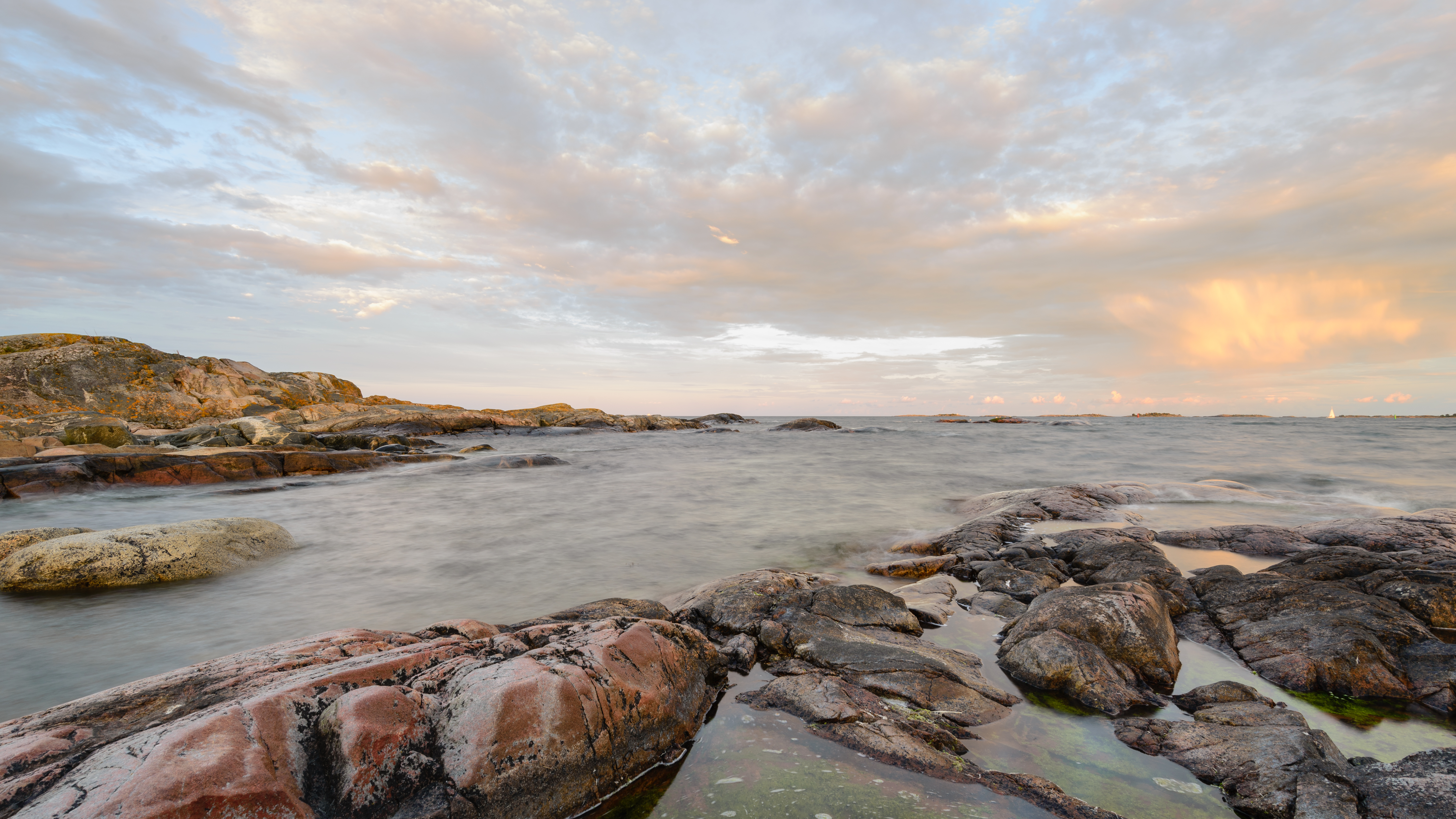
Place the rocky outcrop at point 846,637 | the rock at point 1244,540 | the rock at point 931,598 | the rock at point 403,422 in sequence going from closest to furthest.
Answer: the rocky outcrop at point 846,637, the rock at point 931,598, the rock at point 1244,540, the rock at point 403,422

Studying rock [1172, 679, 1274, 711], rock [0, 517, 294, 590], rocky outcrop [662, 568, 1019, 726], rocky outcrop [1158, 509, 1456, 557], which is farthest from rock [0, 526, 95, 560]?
rocky outcrop [1158, 509, 1456, 557]

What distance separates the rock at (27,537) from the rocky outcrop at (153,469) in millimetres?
8761

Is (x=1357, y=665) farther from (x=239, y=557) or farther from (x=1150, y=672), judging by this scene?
(x=239, y=557)

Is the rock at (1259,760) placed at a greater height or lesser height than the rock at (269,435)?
lesser

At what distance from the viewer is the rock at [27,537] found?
6.93m

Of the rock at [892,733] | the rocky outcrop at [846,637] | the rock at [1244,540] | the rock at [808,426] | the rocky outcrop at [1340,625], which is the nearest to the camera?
the rock at [892,733]

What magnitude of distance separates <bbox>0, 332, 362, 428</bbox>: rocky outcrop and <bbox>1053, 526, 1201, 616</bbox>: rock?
47555 mm

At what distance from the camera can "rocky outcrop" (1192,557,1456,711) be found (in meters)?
3.83

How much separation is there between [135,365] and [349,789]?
167ft

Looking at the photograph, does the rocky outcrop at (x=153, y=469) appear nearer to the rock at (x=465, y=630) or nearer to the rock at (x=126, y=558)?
the rock at (x=126, y=558)

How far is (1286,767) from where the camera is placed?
108 inches

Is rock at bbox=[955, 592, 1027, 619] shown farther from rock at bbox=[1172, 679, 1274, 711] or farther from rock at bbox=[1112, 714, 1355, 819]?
rock at bbox=[1112, 714, 1355, 819]

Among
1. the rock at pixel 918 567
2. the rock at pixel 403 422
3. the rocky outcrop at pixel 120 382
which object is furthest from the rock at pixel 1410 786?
the rocky outcrop at pixel 120 382

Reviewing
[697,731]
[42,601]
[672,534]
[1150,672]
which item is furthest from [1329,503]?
[42,601]
